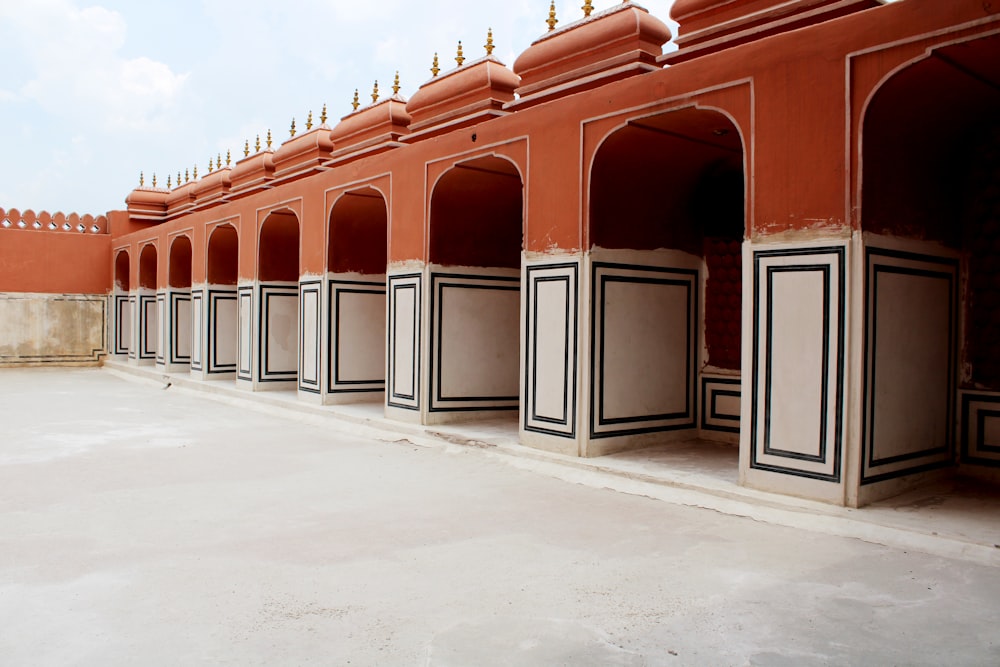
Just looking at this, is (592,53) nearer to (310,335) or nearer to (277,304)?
(310,335)

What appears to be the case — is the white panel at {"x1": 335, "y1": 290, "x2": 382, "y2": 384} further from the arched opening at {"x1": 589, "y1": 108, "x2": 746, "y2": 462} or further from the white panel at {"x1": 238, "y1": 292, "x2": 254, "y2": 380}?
the arched opening at {"x1": 589, "y1": 108, "x2": 746, "y2": 462}

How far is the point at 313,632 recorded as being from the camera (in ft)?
9.64

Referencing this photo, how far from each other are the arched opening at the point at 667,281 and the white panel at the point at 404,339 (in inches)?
97.1

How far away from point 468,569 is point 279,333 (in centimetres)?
842

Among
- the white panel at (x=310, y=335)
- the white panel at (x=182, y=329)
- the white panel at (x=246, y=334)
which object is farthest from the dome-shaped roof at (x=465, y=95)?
the white panel at (x=182, y=329)

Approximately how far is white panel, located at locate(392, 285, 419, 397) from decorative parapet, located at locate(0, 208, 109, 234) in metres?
12.4

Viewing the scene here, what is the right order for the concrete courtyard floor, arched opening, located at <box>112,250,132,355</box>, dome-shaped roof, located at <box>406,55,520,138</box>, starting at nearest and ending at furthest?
the concrete courtyard floor → dome-shaped roof, located at <box>406,55,520,138</box> → arched opening, located at <box>112,250,132,355</box>

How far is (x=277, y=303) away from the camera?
11.5 metres

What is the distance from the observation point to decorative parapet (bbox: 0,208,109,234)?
16719 millimetres

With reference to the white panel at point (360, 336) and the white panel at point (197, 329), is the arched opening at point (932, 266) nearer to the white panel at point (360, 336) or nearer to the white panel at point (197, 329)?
the white panel at point (360, 336)

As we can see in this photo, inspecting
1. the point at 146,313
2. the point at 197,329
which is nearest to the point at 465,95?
the point at 197,329

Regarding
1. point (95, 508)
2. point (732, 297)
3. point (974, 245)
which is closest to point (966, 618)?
point (974, 245)

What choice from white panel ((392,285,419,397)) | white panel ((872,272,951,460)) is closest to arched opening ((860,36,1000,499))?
white panel ((872,272,951,460))

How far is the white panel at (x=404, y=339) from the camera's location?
26.6 ft
